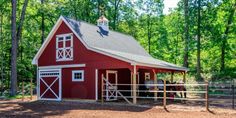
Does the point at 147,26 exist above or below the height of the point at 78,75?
above

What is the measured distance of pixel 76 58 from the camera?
73.3ft

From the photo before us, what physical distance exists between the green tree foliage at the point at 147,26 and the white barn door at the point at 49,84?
1287 centimetres

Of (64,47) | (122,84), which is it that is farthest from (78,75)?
(122,84)

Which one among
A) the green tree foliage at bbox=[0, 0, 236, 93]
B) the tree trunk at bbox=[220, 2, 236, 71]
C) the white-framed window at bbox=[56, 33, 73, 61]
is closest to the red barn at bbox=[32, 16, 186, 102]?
the white-framed window at bbox=[56, 33, 73, 61]

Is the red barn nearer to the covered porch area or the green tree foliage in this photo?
the covered porch area

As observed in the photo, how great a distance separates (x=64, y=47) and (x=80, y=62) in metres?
1.88

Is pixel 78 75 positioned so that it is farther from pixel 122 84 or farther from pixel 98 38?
pixel 122 84

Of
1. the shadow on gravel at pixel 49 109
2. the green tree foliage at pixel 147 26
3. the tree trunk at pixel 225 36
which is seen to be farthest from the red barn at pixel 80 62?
the tree trunk at pixel 225 36

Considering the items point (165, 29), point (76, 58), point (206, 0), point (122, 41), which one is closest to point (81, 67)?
point (76, 58)

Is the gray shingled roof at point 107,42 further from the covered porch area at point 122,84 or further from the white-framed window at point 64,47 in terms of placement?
the white-framed window at point 64,47

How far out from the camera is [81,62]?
2203 centimetres

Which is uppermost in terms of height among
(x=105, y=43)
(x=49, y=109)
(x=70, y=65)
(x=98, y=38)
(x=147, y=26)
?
(x=147, y=26)

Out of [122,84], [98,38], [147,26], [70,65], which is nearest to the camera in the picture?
[122,84]

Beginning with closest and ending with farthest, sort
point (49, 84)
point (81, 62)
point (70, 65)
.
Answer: point (81, 62) → point (70, 65) → point (49, 84)
